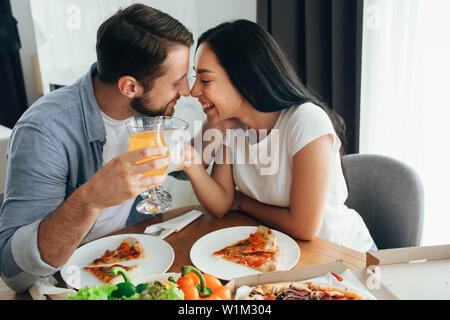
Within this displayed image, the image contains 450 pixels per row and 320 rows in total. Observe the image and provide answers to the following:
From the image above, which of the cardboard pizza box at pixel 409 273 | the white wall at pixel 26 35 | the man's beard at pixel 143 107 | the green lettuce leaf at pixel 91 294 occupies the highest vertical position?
the white wall at pixel 26 35

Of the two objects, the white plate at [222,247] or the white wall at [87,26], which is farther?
the white wall at [87,26]

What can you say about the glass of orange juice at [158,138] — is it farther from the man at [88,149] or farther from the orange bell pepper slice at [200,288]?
the orange bell pepper slice at [200,288]

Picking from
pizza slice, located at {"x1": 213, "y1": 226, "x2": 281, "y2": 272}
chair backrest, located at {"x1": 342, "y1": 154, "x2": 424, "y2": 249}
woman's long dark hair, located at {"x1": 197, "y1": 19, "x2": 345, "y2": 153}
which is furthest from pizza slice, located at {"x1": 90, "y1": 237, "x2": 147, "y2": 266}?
chair backrest, located at {"x1": 342, "y1": 154, "x2": 424, "y2": 249}

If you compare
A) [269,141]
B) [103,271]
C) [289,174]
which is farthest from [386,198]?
[103,271]

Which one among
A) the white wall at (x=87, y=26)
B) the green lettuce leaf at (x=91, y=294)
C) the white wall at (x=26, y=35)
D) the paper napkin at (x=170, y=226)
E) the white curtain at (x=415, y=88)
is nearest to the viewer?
the green lettuce leaf at (x=91, y=294)

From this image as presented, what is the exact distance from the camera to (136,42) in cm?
148

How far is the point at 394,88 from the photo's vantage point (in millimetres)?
2242

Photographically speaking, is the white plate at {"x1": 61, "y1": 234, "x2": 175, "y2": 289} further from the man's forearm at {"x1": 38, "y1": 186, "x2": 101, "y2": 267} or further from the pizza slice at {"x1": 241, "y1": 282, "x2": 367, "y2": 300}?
the pizza slice at {"x1": 241, "y1": 282, "x2": 367, "y2": 300}

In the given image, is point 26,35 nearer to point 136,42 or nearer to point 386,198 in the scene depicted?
point 136,42

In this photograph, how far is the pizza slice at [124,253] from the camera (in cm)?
124

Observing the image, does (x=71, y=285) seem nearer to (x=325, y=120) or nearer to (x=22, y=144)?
(x=22, y=144)

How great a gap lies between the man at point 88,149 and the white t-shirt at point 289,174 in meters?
0.46

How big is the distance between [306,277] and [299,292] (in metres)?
0.06

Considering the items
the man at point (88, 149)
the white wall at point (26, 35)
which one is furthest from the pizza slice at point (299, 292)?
the white wall at point (26, 35)
